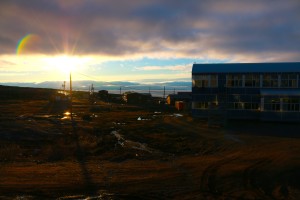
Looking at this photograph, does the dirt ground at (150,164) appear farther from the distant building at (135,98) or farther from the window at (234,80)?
the distant building at (135,98)

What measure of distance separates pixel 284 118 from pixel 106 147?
2494 centimetres

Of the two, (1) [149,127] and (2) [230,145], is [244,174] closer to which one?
(2) [230,145]

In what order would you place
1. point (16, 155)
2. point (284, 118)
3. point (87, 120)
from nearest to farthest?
point (16, 155) < point (284, 118) < point (87, 120)

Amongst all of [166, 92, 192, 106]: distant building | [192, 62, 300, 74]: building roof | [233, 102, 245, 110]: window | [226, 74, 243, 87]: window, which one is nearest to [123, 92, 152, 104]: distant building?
[166, 92, 192, 106]: distant building

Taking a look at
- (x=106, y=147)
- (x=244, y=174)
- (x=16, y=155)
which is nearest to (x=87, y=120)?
(x=106, y=147)

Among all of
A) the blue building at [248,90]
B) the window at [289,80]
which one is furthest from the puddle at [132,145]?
the window at [289,80]

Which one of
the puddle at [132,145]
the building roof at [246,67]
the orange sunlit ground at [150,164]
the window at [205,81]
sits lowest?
the puddle at [132,145]

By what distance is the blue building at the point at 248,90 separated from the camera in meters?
40.8

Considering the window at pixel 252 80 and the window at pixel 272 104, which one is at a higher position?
the window at pixel 252 80

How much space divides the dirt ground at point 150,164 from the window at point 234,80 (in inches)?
415

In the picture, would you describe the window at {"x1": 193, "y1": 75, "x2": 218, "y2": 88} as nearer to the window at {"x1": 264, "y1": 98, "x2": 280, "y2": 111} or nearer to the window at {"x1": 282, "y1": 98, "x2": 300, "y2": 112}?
the window at {"x1": 264, "y1": 98, "x2": 280, "y2": 111}

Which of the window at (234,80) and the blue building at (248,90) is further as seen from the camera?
the window at (234,80)

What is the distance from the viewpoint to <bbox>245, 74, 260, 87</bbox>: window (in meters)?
43.0

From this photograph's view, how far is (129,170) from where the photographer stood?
1772cm
